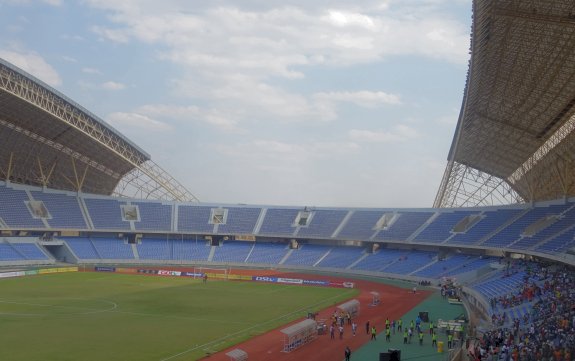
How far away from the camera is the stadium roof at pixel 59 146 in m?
59.1

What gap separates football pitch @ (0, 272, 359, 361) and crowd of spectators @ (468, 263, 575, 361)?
40.8ft

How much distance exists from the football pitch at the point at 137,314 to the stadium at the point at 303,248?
22 centimetres

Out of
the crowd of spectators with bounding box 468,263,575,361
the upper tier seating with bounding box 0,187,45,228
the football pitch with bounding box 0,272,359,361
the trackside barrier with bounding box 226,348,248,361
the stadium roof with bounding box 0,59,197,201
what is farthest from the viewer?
the upper tier seating with bounding box 0,187,45,228

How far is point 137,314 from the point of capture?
142ft

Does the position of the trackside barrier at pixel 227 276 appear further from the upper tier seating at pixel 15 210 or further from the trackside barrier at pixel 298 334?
the trackside barrier at pixel 298 334

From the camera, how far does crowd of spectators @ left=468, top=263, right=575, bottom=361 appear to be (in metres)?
25.0

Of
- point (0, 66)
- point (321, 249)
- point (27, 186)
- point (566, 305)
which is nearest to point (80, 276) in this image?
point (27, 186)

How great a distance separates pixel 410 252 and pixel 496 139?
957 inches

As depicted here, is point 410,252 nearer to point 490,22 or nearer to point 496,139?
point 496,139

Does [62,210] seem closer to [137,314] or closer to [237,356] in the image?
[137,314]

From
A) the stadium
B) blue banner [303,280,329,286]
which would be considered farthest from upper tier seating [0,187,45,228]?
blue banner [303,280,329,286]

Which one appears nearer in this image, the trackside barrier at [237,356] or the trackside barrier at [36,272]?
the trackside barrier at [237,356]

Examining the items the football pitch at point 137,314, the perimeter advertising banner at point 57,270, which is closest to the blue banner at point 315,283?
the football pitch at point 137,314

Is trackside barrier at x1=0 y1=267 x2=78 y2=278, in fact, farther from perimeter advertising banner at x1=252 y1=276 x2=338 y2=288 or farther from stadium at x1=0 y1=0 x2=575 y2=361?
perimeter advertising banner at x1=252 y1=276 x2=338 y2=288
